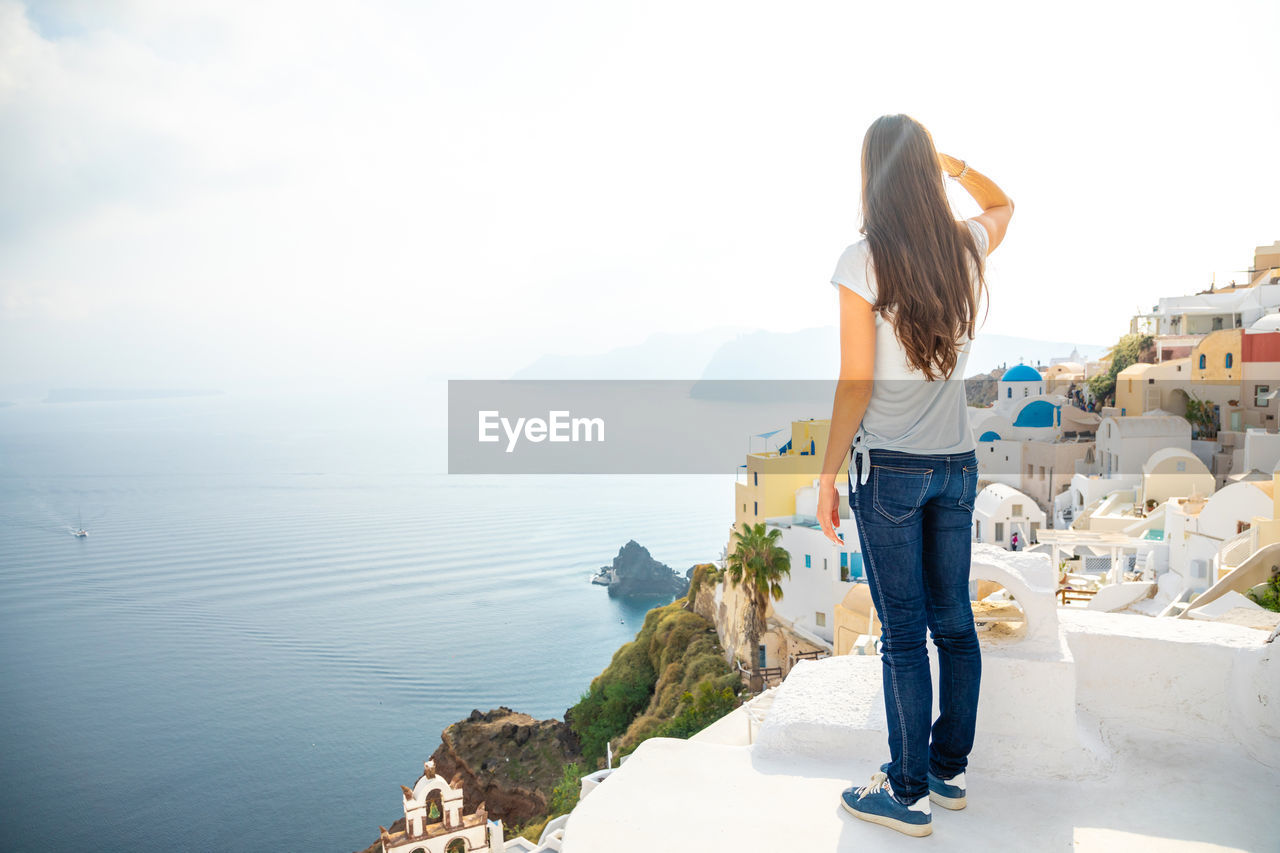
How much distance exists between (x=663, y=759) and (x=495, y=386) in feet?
389

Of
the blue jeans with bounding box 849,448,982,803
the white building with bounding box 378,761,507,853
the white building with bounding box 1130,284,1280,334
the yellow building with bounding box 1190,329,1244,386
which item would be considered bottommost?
the white building with bounding box 378,761,507,853

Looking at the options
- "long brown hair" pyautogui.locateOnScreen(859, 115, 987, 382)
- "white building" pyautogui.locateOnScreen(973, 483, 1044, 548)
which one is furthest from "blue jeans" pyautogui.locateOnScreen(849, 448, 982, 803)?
"white building" pyautogui.locateOnScreen(973, 483, 1044, 548)

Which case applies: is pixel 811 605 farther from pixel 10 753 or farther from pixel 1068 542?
pixel 10 753

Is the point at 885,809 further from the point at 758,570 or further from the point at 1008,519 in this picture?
the point at 1008,519

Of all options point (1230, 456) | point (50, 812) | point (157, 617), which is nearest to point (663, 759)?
point (1230, 456)

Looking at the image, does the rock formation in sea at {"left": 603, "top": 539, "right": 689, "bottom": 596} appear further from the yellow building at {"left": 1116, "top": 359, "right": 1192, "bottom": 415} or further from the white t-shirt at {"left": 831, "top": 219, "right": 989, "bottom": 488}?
the white t-shirt at {"left": 831, "top": 219, "right": 989, "bottom": 488}

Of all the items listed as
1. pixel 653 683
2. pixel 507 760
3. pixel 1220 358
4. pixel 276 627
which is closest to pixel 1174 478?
pixel 1220 358

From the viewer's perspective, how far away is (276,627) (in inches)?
1825

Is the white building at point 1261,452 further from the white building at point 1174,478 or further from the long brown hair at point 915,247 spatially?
the long brown hair at point 915,247

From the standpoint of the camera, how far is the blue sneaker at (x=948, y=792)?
2.02m

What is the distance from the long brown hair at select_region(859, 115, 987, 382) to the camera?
1.83 metres

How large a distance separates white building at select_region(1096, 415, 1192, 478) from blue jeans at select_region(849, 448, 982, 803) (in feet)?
81.7

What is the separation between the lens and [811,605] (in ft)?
59.4

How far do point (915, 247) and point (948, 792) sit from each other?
142 centimetres
